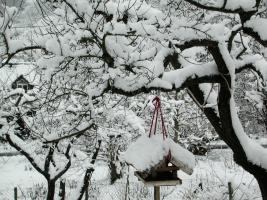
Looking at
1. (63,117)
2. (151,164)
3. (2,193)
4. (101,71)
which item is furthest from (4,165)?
(151,164)

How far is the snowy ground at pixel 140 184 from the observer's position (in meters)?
14.1

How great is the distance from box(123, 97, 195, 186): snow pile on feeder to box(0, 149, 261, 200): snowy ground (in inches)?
246

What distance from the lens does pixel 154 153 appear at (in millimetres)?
4914

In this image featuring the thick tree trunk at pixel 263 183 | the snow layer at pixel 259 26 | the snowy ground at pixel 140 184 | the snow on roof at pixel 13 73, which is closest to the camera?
the snow layer at pixel 259 26

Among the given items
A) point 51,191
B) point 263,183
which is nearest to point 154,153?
point 263,183

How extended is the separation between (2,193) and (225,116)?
1498cm

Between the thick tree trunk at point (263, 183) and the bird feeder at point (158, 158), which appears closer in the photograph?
the bird feeder at point (158, 158)

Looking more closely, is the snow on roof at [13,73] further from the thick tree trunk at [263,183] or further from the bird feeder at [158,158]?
the thick tree trunk at [263,183]

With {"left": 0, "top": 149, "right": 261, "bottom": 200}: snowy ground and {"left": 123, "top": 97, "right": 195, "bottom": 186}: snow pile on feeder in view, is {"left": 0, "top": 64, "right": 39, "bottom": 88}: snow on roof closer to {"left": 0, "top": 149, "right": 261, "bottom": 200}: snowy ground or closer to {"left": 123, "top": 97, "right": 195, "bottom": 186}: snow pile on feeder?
{"left": 123, "top": 97, "right": 195, "bottom": 186}: snow pile on feeder

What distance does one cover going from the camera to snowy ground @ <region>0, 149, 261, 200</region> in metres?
14.1

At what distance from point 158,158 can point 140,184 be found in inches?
529

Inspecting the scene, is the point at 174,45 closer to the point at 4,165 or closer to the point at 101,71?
the point at 101,71

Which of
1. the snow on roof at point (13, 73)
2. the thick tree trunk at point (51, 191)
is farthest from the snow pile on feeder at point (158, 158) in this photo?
the thick tree trunk at point (51, 191)

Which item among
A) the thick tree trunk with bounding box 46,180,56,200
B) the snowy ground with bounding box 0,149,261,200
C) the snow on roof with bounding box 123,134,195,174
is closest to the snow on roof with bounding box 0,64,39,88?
the snow on roof with bounding box 123,134,195,174
